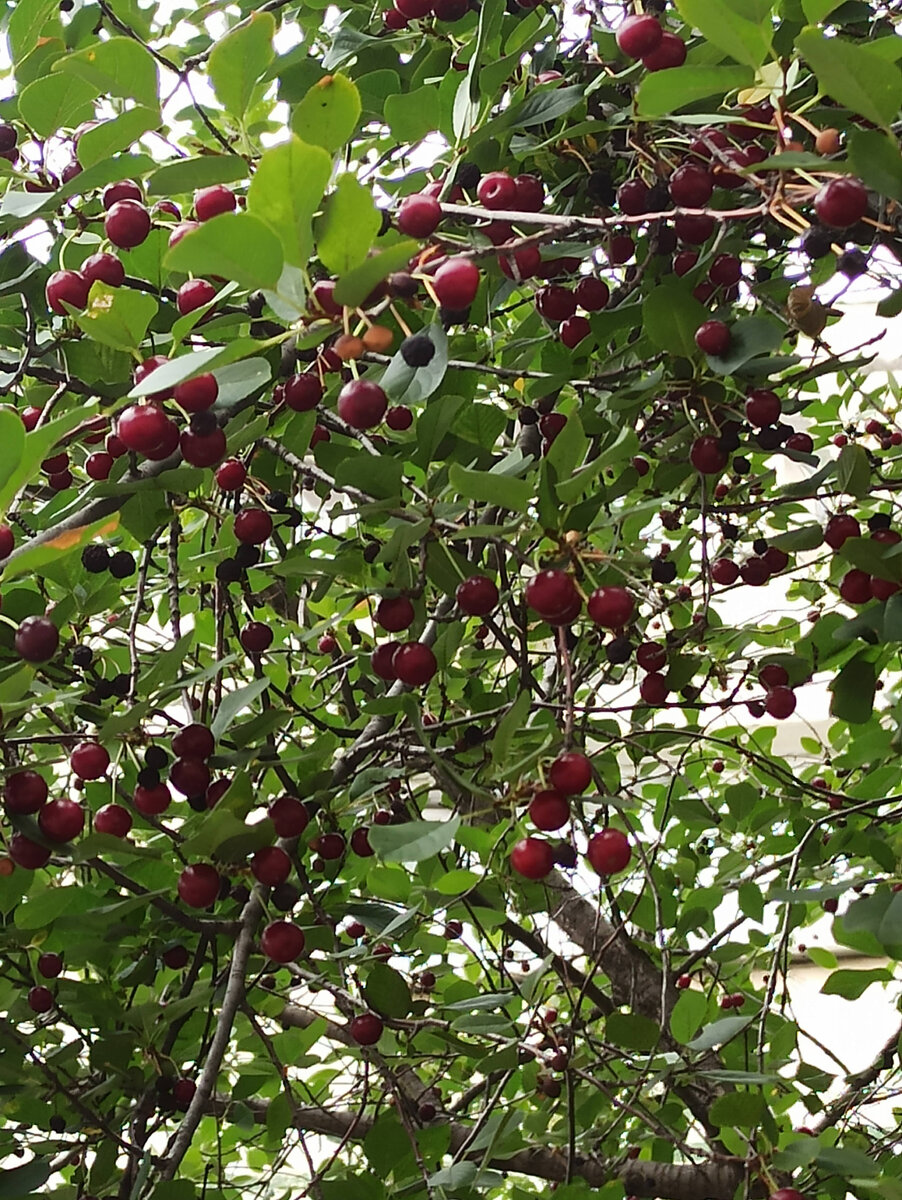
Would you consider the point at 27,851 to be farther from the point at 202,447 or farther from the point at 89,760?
the point at 202,447

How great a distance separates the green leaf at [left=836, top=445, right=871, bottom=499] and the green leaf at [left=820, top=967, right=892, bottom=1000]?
623 millimetres

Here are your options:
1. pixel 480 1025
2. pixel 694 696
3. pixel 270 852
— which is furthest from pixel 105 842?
pixel 694 696

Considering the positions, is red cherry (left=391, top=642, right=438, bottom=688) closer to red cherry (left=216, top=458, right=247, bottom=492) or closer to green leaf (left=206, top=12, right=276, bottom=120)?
red cherry (left=216, top=458, right=247, bottom=492)

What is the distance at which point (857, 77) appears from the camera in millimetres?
573

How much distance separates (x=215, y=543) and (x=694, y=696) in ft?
2.08

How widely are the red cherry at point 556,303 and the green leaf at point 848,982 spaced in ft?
2.71

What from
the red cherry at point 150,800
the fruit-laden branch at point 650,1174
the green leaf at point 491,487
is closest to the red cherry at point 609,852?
the green leaf at point 491,487

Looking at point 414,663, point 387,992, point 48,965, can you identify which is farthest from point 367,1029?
point 414,663

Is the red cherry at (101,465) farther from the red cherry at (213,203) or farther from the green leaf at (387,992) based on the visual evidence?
the green leaf at (387,992)

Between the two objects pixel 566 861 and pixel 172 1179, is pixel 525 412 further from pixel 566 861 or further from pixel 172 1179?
pixel 172 1179

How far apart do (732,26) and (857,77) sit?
108 millimetres

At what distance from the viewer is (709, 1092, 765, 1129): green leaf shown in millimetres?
901

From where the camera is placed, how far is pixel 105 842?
717 mm

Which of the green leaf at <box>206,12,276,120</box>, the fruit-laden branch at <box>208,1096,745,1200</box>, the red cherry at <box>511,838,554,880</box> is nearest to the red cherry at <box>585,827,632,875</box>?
the red cherry at <box>511,838,554,880</box>
